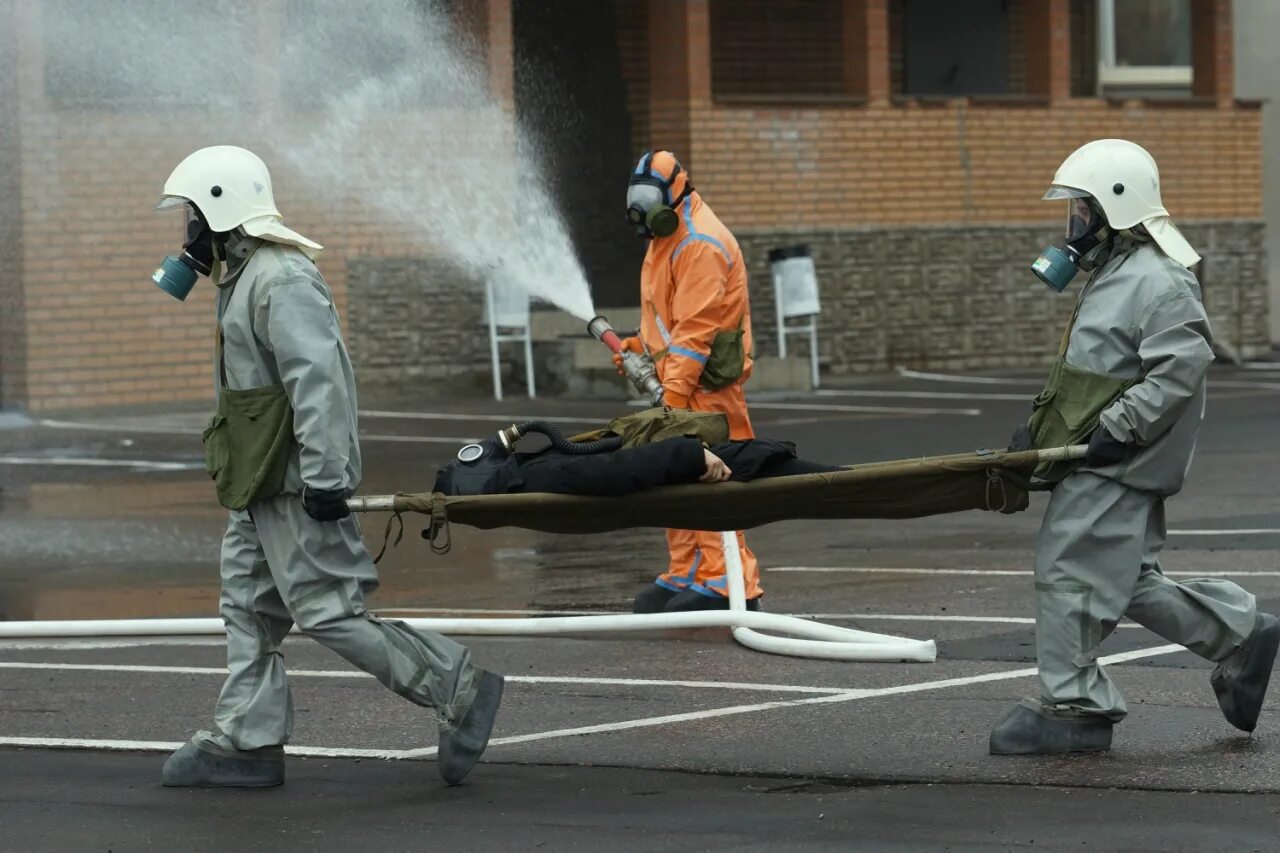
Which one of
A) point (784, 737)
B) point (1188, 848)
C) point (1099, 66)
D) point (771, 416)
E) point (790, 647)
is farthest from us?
point (1099, 66)

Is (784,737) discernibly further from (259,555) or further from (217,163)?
(217,163)

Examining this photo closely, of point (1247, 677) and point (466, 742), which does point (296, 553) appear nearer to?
point (466, 742)

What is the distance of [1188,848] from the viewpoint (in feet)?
19.7

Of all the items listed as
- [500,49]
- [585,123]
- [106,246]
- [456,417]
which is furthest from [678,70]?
[106,246]

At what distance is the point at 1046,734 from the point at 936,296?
18187 millimetres

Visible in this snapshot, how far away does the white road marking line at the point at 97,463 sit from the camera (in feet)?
55.8

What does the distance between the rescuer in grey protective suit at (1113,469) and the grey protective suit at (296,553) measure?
1.82m

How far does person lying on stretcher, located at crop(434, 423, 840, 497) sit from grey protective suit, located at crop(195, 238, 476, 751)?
39 cm

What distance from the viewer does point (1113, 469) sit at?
7.09 metres

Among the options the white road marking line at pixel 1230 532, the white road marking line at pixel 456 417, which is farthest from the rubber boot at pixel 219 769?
the white road marking line at pixel 456 417

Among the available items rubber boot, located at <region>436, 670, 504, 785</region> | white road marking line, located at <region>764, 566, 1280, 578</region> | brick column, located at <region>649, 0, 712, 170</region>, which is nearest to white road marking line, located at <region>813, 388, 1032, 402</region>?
brick column, located at <region>649, 0, 712, 170</region>

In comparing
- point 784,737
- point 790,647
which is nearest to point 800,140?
point 790,647

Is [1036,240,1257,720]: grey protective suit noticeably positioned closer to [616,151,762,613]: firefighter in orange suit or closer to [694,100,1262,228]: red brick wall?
[616,151,762,613]: firefighter in orange suit

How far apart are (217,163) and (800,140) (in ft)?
56.8
